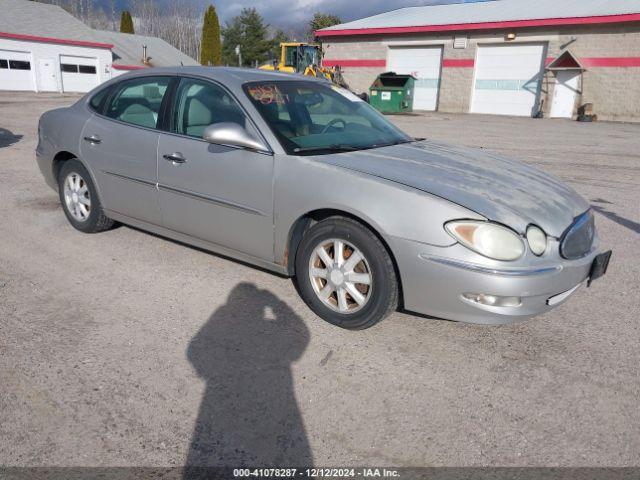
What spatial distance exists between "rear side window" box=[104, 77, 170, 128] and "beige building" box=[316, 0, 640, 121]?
2616 cm

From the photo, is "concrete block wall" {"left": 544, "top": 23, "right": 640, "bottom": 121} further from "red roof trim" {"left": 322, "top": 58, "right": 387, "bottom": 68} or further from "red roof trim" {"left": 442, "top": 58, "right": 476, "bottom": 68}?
"red roof trim" {"left": 322, "top": 58, "right": 387, "bottom": 68}

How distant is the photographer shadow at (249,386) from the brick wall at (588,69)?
26936 millimetres

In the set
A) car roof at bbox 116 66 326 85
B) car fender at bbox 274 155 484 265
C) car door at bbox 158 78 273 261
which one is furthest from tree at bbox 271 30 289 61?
car fender at bbox 274 155 484 265

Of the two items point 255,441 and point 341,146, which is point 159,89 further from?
point 255,441

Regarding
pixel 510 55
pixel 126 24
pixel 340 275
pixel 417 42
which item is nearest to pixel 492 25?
pixel 510 55

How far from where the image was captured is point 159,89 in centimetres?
414

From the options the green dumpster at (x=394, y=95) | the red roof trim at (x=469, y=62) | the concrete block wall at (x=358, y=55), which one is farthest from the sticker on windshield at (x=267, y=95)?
the concrete block wall at (x=358, y=55)

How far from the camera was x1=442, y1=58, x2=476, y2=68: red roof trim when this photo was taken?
2870cm

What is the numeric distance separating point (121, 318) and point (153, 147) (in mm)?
1413

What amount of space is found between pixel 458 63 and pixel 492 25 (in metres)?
2.65

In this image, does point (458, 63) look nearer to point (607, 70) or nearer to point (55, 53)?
point (607, 70)

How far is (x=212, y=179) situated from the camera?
11.9 ft

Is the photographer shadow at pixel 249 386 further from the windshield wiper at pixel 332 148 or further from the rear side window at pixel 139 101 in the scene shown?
the rear side window at pixel 139 101

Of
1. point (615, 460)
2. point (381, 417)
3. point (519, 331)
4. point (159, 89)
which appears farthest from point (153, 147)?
point (615, 460)
